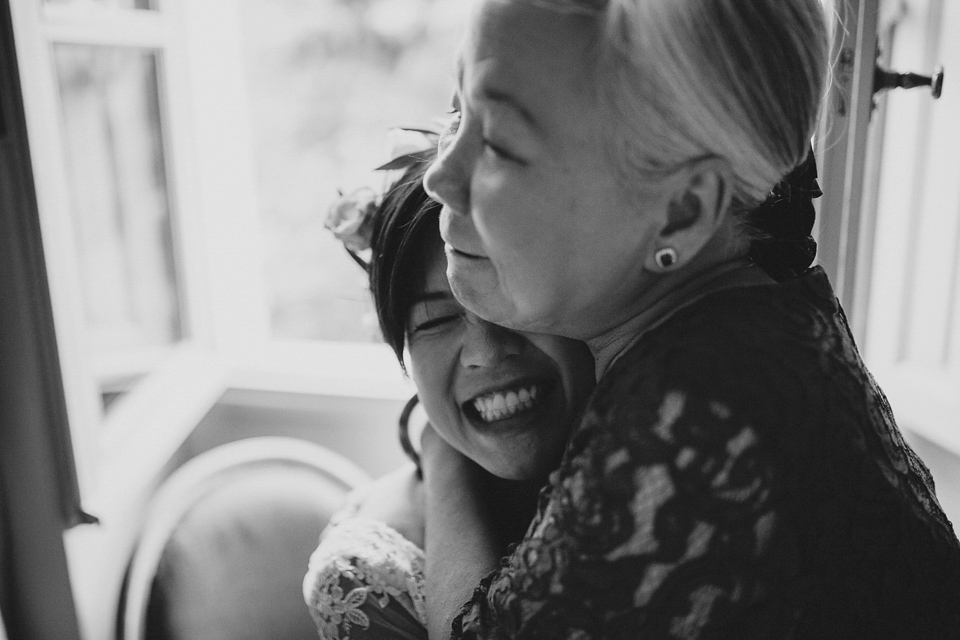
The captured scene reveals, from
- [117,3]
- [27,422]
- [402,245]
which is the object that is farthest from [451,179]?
[117,3]

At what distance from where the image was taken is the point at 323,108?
263 centimetres

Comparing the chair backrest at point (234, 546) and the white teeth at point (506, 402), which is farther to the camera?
the chair backrest at point (234, 546)

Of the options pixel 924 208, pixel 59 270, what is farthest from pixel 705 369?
pixel 59 270

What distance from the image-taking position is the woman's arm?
91 centimetres

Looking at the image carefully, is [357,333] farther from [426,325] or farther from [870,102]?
[870,102]

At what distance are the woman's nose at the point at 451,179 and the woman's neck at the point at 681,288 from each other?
18 cm

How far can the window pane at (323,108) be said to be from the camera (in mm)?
2439

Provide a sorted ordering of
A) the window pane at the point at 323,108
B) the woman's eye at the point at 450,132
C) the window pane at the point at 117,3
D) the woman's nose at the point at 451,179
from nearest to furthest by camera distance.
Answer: the woman's nose at the point at 451,179
the woman's eye at the point at 450,132
the window pane at the point at 117,3
the window pane at the point at 323,108

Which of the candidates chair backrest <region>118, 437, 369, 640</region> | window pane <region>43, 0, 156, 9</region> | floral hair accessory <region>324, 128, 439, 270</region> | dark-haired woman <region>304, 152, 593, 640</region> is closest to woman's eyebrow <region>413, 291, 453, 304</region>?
dark-haired woman <region>304, 152, 593, 640</region>

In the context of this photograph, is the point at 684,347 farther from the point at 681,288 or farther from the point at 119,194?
the point at 119,194

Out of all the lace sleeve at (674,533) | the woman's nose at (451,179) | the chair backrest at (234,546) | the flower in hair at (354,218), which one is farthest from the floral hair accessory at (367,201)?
the chair backrest at (234,546)

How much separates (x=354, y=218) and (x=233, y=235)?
1.41 m

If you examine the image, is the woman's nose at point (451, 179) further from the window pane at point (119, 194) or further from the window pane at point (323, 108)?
the window pane at point (323, 108)

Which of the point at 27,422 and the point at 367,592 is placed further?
the point at 27,422
